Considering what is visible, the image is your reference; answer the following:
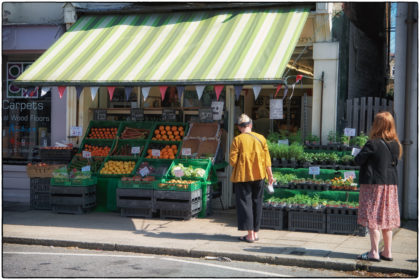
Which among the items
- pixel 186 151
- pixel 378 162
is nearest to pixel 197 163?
pixel 186 151

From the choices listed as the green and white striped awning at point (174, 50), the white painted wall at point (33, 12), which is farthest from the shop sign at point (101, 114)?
the white painted wall at point (33, 12)

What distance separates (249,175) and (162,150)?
3.70 metres

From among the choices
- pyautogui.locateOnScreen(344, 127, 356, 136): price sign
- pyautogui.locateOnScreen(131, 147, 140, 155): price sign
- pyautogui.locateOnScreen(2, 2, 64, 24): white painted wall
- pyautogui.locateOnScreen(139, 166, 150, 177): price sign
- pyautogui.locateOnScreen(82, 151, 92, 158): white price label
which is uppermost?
Result: pyautogui.locateOnScreen(2, 2, 64, 24): white painted wall

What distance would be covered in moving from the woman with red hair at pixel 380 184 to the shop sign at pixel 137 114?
6.64 meters

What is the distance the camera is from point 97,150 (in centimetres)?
1284

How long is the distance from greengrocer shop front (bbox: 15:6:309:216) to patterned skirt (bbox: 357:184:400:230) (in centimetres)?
269

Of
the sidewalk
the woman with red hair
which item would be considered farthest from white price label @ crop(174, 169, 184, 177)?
the woman with red hair

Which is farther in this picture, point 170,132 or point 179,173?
point 170,132

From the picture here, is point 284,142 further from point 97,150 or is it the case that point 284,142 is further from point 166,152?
point 97,150

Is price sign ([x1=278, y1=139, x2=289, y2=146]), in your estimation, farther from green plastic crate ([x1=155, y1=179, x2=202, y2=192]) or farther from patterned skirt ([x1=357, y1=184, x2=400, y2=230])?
patterned skirt ([x1=357, y1=184, x2=400, y2=230])

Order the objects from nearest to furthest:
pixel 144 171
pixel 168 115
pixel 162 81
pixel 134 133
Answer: pixel 162 81 → pixel 144 171 → pixel 134 133 → pixel 168 115

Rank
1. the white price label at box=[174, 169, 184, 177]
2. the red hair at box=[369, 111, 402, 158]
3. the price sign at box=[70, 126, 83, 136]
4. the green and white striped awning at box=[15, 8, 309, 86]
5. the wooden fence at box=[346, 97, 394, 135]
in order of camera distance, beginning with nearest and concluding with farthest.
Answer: the red hair at box=[369, 111, 402, 158]
the green and white striped awning at box=[15, 8, 309, 86]
the white price label at box=[174, 169, 184, 177]
the wooden fence at box=[346, 97, 394, 135]
the price sign at box=[70, 126, 83, 136]

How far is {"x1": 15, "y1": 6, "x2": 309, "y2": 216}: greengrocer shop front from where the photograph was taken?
10.5 meters

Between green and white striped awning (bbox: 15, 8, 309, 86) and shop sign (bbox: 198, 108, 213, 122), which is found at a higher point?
green and white striped awning (bbox: 15, 8, 309, 86)
